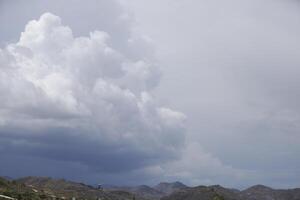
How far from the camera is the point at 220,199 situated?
16550cm

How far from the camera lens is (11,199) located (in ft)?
573

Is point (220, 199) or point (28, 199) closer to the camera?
point (220, 199)

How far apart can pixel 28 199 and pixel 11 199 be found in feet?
38.7

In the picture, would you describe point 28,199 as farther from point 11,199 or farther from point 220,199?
point 220,199

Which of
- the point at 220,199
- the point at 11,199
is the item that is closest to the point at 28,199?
the point at 11,199

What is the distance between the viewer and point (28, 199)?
18575cm

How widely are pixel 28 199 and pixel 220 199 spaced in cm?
7231

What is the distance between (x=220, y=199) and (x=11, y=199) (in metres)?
→ 73.2
